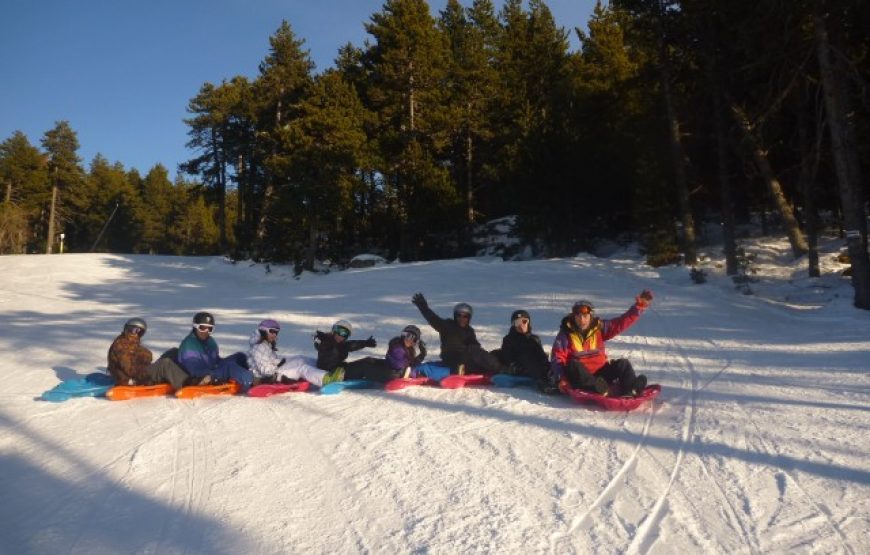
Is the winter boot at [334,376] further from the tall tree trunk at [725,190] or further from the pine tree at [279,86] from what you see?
the pine tree at [279,86]

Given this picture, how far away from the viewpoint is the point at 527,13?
33156 mm

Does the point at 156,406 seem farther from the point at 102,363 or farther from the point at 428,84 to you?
the point at 428,84

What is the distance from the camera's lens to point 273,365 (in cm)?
824

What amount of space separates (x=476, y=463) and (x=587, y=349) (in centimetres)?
265

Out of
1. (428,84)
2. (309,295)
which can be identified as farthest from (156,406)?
A: (428,84)

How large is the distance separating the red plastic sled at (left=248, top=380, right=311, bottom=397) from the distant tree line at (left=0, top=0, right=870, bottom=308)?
10844 mm

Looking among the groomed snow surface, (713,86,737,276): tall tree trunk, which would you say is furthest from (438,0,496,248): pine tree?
the groomed snow surface

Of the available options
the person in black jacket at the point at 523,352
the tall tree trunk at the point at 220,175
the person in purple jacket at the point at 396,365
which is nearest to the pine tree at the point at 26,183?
the tall tree trunk at the point at 220,175

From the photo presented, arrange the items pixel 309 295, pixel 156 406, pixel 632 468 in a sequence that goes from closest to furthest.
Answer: pixel 632 468 → pixel 156 406 → pixel 309 295

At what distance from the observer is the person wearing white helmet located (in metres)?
8.12

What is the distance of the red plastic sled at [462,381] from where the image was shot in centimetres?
786

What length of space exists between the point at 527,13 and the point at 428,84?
32.4 ft

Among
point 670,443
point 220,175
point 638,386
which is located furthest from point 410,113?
point 670,443

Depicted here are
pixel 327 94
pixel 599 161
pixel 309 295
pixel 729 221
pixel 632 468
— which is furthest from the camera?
pixel 327 94
